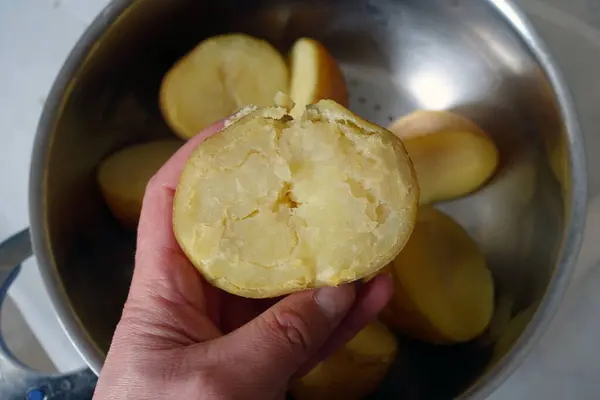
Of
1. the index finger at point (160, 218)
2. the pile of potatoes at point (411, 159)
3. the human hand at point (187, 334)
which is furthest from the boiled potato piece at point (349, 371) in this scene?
the index finger at point (160, 218)

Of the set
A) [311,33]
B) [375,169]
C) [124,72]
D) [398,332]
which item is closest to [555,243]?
[398,332]

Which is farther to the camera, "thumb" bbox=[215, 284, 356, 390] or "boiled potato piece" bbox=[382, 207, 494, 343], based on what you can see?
"boiled potato piece" bbox=[382, 207, 494, 343]

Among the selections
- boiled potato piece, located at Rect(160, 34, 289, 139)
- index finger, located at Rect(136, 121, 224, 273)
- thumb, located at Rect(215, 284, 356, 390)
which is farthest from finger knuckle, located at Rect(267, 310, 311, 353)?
boiled potato piece, located at Rect(160, 34, 289, 139)

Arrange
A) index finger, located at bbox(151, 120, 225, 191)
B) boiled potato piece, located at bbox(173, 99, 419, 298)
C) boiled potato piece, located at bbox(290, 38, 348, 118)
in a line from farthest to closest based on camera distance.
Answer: boiled potato piece, located at bbox(290, 38, 348, 118) < index finger, located at bbox(151, 120, 225, 191) < boiled potato piece, located at bbox(173, 99, 419, 298)

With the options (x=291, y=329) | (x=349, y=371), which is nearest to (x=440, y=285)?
(x=349, y=371)

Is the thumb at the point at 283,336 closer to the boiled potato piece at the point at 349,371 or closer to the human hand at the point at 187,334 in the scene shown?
the human hand at the point at 187,334

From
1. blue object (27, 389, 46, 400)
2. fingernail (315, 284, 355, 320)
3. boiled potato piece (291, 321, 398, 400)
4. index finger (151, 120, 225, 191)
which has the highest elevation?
index finger (151, 120, 225, 191)

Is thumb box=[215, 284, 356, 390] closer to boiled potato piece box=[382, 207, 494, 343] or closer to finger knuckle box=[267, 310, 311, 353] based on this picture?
finger knuckle box=[267, 310, 311, 353]
